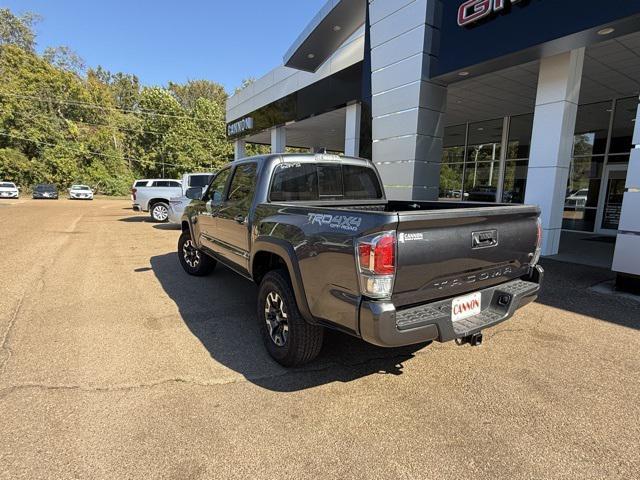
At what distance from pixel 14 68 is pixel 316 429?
55569mm

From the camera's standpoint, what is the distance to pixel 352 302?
2447mm

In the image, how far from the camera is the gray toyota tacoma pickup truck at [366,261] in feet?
7.74

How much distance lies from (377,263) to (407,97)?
807 cm

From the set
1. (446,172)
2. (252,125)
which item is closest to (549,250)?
(446,172)

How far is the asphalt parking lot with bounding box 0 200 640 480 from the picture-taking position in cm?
217

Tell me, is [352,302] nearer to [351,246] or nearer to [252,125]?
[351,246]

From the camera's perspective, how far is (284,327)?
10.7 ft

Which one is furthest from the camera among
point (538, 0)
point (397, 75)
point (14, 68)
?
point (14, 68)

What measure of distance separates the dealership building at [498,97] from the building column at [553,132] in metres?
0.02

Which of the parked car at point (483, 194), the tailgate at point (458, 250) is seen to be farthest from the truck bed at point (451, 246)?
the parked car at point (483, 194)

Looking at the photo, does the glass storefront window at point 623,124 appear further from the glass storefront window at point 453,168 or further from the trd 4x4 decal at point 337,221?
the trd 4x4 decal at point 337,221

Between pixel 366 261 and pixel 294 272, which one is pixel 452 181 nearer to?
pixel 294 272

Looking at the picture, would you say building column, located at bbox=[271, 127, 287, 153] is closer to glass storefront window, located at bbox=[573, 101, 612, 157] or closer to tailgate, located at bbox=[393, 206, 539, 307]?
glass storefront window, located at bbox=[573, 101, 612, 157]

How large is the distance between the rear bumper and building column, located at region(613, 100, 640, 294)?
367cm
